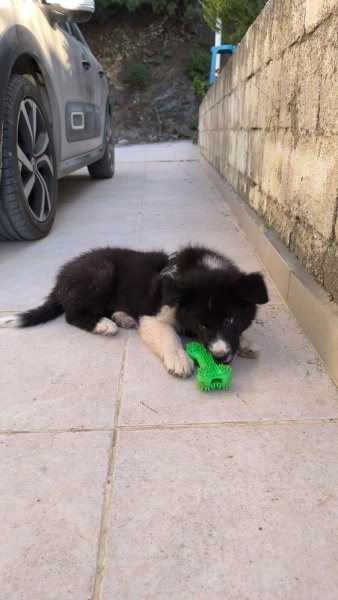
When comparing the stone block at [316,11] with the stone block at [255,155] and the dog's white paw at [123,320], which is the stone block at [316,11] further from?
the dog's white paw at [123,320]

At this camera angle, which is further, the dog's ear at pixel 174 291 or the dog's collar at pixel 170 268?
the dog's collar at pixel 170 268

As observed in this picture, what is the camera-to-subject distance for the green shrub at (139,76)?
2584 centimetres

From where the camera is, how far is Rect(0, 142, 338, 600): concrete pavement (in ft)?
4.59

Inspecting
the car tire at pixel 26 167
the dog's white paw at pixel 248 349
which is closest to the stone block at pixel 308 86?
the dog's white paw at pixel 248 349

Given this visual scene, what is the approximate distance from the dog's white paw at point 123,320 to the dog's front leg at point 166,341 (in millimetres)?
196

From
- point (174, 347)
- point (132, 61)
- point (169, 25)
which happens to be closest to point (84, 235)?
point (174, 347)

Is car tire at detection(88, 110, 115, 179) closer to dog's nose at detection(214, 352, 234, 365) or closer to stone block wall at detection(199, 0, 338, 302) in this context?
stone block wall at detection(199, 0, 338, 302)

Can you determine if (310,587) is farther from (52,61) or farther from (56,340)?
(52,61)

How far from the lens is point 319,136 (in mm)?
2547

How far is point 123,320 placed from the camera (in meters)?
3.12

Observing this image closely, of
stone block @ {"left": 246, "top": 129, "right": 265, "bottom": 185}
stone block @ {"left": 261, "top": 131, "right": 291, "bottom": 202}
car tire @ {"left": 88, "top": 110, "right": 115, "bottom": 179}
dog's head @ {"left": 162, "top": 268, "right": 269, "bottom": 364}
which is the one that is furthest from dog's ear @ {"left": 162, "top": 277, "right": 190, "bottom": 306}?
car tire @ {"left": 88, "top": 110, "right": 115, "bottom": 179}

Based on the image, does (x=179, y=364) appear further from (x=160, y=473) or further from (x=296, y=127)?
(x=296, y=127)

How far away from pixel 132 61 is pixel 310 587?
2983cm

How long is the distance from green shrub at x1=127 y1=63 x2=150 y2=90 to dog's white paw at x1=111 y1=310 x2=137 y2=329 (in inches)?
1012
